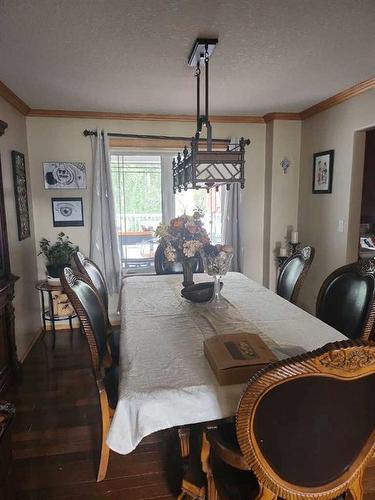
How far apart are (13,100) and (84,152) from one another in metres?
0.84

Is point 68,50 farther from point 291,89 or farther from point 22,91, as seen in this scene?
point 291,89

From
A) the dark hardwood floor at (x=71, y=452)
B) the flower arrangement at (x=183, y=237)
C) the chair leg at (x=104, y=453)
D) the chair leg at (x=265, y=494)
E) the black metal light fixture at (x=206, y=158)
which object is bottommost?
the dark hardwood floor at (x=71, y=452)

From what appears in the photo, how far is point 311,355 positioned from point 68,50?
7.27 ft

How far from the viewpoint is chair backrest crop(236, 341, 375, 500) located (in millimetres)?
875

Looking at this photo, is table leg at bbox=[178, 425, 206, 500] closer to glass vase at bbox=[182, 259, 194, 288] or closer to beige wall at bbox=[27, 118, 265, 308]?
glass vase at bbox=[182, 259, 194, 288]

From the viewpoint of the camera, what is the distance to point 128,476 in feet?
6.04

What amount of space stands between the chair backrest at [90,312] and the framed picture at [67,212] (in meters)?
1.95

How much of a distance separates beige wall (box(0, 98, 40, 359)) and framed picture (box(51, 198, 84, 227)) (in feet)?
0.83

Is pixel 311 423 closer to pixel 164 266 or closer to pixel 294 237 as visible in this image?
pixel 164 266

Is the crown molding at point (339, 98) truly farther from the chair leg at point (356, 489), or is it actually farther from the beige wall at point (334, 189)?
the chair leg at point (356, 489)

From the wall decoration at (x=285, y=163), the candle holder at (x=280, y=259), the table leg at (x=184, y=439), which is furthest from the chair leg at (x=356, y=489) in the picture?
the wall decoration at (x=285, y=163)

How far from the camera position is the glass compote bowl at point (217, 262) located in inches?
86.0

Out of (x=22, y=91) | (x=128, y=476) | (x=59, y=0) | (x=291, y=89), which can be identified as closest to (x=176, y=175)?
(x=59, y=0)

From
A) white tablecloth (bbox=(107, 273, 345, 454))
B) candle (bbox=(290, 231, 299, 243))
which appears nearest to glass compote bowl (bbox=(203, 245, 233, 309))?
white tablecloth (bbox=(107, 273, 345, 454))
